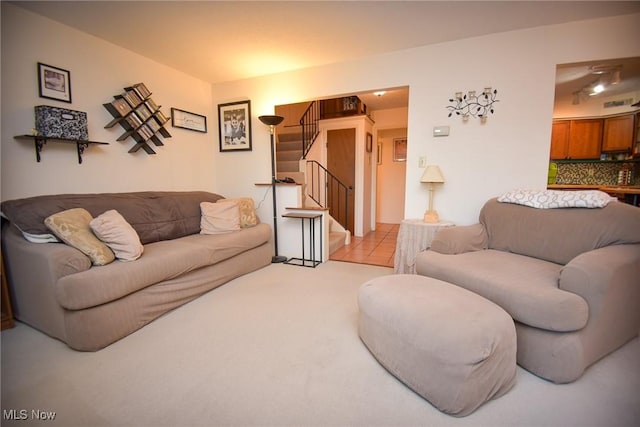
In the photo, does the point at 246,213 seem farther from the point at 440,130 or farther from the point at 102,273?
the point at 440,130

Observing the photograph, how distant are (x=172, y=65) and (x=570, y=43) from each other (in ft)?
13.0

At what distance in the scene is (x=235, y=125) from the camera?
152 inches

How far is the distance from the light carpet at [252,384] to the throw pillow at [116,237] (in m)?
0.55

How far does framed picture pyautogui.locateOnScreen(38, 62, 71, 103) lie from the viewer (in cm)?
231

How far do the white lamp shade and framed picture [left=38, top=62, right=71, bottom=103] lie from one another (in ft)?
10.9

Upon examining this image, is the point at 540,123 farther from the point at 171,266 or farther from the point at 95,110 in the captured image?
the point at 95,110

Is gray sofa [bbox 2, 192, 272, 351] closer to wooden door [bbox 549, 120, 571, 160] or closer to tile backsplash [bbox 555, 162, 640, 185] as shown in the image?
wooden door [bbox 549, 120, 571, 160]

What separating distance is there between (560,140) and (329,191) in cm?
461

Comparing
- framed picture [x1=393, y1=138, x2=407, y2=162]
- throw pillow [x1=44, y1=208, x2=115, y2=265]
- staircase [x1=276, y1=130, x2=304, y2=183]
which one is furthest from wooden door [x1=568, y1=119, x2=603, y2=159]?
throw pillow [x1=44, y1=208, x2=115, y2=265]

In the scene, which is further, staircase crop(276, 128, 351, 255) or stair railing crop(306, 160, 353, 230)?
stair railing crop(306, 160, 353, 230)

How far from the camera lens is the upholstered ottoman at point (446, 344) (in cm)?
120

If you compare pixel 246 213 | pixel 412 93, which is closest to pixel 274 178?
pixel 246 213

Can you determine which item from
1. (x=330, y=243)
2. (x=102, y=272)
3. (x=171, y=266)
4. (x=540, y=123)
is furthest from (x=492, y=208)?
(x=102, y=272)

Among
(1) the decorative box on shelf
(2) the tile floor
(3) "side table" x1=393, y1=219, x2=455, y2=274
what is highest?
(1) the decorative box on shelf
